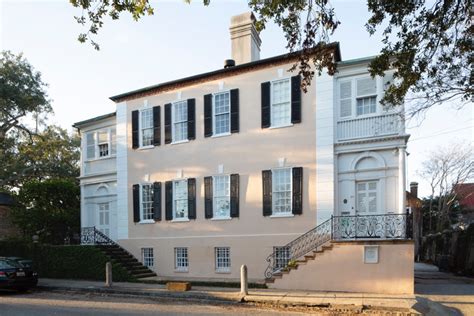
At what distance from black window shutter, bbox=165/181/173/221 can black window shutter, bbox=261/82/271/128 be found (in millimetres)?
5287

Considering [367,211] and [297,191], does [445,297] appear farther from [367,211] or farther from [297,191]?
[297,191]

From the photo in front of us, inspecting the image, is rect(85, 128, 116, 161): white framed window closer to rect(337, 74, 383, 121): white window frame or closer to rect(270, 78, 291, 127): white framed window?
rect(270, 78, 291, 127): white framed window

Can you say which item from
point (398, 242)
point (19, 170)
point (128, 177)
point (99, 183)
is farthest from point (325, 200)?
point (19, 170)

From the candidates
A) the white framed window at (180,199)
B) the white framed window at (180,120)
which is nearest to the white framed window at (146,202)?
the white framed window at (180,199)

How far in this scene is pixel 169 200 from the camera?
1922 cm

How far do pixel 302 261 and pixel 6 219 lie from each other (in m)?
16.9

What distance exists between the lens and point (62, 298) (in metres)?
14.5

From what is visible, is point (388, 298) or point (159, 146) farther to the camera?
point (159, 146)

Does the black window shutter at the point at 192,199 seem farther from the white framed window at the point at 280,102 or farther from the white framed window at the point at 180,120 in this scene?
the white framed window at the point at 280,102

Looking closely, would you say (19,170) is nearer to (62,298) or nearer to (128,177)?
(128,177)

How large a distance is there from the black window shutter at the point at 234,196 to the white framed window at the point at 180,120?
3180mm

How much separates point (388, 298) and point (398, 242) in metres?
2.00

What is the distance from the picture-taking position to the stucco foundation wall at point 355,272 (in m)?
13.6

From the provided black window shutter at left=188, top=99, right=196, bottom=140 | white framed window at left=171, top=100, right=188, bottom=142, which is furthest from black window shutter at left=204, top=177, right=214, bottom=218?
white framed window at left=171, top=100, right=188, bottom=142
